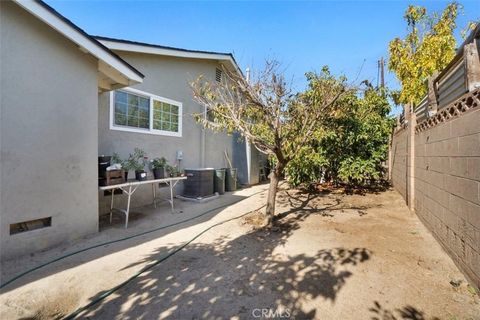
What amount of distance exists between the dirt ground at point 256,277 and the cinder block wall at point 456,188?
29 cm

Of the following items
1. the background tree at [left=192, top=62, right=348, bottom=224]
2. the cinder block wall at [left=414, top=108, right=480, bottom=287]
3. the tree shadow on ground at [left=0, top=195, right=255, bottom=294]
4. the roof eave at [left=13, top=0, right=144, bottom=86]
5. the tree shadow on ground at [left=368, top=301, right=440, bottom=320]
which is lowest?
the tree shadow on ground at [left=368, top=301, right=440, bottom=320]

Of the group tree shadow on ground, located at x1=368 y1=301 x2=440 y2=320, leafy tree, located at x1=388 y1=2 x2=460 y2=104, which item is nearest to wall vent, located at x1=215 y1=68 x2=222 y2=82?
leafy tree, located at x1=388 y1=2 x2=460 y2=104

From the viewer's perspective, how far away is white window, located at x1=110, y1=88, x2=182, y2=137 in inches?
252

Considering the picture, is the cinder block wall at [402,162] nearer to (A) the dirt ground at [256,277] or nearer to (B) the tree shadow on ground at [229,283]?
(A) the dirt ground at [256,277]

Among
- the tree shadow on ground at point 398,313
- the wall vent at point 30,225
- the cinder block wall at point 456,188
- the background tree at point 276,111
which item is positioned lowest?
the tree shadow on ground at point 398,313

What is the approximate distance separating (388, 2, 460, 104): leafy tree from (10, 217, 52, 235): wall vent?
1006 cm

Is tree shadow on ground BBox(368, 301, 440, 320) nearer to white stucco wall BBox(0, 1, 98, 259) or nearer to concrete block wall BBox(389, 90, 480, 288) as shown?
concrete block wall BBox(389, 90, 480, 288)

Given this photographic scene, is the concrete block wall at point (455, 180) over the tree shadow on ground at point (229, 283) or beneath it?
over

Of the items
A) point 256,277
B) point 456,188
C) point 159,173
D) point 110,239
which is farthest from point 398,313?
point 159,173

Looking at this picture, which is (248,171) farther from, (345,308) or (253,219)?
(345,308)

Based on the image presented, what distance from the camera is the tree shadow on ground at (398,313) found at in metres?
2.33

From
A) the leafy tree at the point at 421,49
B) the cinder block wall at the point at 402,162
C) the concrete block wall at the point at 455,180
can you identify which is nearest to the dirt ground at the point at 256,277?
the concrete block wall at the point at 455,180

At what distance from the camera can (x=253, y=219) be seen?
18.4 ft

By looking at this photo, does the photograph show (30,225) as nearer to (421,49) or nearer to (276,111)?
(276,111)
